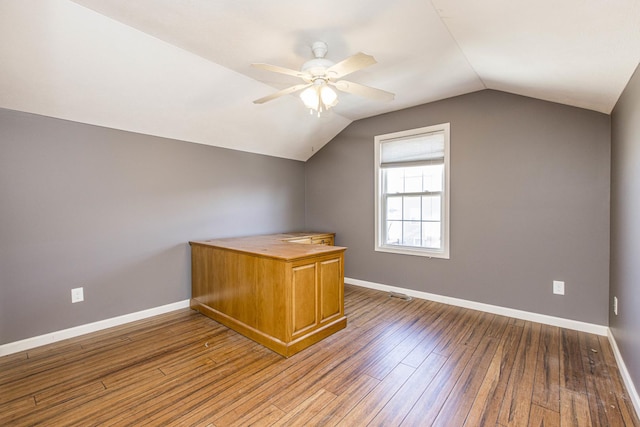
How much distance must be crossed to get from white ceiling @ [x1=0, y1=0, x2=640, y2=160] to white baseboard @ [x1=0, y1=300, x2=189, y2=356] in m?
1.97

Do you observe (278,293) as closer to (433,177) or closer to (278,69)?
(278,69)

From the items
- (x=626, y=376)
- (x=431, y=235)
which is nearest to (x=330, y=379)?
(x=626, y=376)

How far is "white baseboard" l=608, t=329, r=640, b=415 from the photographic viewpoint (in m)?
1.71

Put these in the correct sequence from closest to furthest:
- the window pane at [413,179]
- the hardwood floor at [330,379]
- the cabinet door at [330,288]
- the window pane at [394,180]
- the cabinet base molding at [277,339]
Result: the hardwood floor at [330,379] < the cabinet base molding at [277,339] < the cabinet door at [330,288] < the window pane at [413,179] < the window pane at [394,180]

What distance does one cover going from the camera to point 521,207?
3.08m

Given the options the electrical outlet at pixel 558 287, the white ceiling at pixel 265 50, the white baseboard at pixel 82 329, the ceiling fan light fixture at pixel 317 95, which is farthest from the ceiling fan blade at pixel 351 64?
the white baseboard at pixel 82 329

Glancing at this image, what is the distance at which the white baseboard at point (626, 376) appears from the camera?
171 cm

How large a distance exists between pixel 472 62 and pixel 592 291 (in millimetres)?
2441

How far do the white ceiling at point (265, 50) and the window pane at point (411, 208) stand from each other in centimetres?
139

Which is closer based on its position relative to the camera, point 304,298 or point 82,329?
point 304,298

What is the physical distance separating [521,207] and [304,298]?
2499 millimetres

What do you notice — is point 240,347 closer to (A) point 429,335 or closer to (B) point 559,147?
(A) point 429,335

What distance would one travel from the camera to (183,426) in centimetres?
162

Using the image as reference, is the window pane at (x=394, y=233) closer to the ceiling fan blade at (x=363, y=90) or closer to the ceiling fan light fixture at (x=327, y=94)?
the ceiling fan blade at (x=363, y=90)
